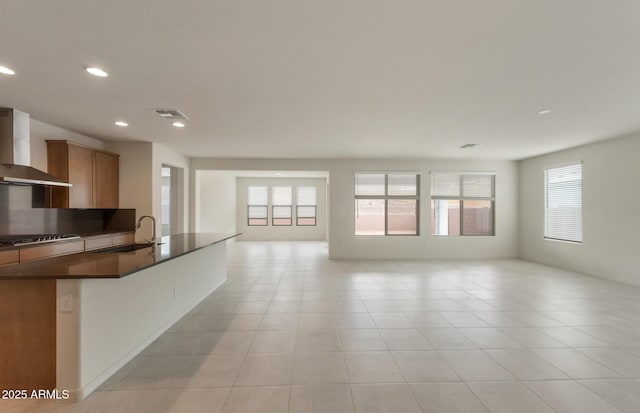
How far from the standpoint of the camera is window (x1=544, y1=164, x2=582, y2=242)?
6.00m

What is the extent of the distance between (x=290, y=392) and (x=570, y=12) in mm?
3219

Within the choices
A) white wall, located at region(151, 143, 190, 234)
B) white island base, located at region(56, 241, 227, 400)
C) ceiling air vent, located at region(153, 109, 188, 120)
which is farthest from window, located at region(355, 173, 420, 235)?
white island base, located at region(56, 241, 227, 400)

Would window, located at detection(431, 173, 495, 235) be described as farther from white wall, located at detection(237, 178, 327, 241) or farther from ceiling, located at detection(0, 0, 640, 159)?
white wall, located at detection(237, 178, 327, 241)

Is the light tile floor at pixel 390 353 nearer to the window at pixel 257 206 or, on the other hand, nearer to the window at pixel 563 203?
the window at pixel 563 203

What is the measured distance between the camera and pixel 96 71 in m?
2.57

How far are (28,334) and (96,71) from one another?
7.28 feet

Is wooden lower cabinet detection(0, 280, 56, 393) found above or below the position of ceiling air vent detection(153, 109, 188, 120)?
below

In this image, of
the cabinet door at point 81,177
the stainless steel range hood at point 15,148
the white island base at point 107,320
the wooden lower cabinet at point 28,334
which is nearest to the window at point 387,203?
the white island base at point 107,320

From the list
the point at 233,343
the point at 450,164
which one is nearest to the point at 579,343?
the point at 233,343

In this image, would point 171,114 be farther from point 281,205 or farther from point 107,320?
point 281,205

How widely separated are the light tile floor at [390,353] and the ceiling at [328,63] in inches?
103

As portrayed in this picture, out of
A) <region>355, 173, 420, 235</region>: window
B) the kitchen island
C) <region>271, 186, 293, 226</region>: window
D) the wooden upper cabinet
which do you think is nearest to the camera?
the kitchen island

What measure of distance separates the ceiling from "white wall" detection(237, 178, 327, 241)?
6904 millimetres

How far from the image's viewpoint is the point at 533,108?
3574 mm
